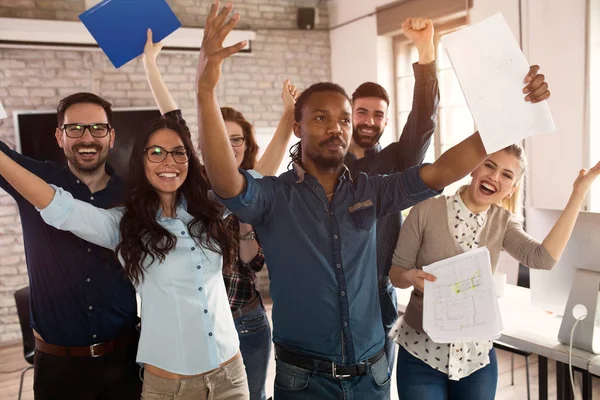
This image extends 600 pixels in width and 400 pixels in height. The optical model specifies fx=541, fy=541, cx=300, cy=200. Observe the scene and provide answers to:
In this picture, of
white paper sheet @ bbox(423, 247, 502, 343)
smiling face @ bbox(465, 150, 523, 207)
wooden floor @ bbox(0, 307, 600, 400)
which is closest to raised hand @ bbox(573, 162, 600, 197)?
smiling face @ bbox(465, 150, 523, 207)

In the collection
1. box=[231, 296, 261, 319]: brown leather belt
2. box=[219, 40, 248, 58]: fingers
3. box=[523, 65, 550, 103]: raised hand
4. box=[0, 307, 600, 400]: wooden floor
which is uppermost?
box=[219, 40, 248, 58]: fingers

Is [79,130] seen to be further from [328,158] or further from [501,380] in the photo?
[501,380]

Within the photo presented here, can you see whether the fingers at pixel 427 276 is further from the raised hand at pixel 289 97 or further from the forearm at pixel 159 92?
the forearm at pixel 159 92

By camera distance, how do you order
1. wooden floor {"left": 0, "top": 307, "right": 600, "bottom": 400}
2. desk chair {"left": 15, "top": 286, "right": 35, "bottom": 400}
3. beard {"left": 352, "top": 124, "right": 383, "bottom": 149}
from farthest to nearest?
wooden floor {"left": 0, "top": 307, "right": 600, "bottom": 400}
desk chair {"left": 15, "top": 286, "right": 35, "bottom": 400}
beard {"left": 352, "top": 124, "right": 383, "bottom": 149}

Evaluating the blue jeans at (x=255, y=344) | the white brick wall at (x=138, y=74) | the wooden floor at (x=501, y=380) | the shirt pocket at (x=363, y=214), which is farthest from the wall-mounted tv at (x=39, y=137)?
the shirt pocket at (x=363, y=214)

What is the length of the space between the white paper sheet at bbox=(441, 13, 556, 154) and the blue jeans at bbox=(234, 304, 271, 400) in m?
1.18

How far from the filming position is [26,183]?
153 centimetres

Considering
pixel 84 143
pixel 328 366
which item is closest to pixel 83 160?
pixel 84 143

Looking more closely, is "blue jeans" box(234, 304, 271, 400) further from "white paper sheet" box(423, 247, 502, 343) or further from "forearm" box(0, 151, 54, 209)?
"forearm" box(0, 151, 54, 209)

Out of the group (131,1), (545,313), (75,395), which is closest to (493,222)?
(545,313)

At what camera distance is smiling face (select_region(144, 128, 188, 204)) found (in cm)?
171

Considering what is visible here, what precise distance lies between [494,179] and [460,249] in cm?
28

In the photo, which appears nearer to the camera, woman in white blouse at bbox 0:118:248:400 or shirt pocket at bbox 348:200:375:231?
shirt pocket at bbox 348:200:375:231

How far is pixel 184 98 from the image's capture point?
223 inches
